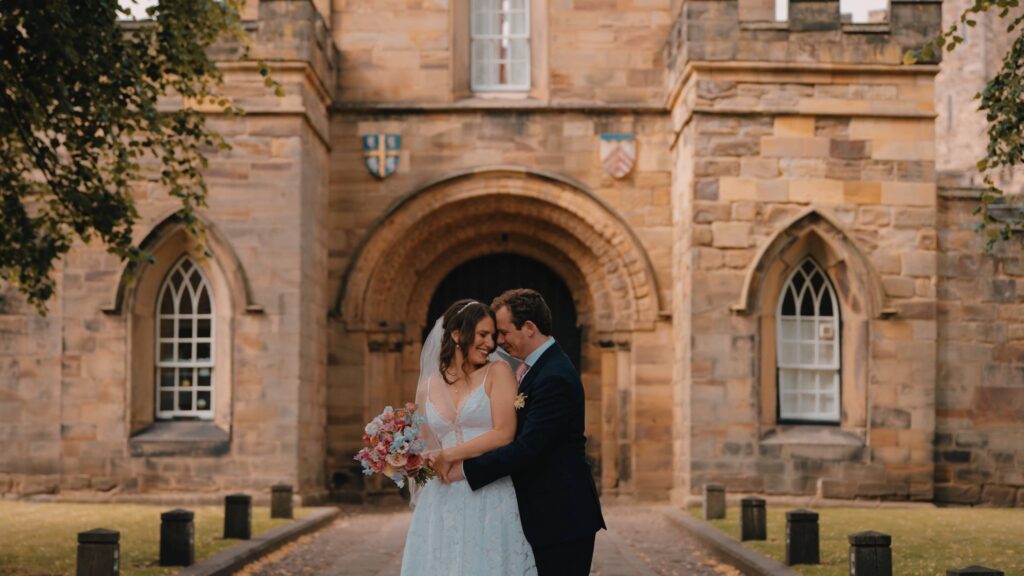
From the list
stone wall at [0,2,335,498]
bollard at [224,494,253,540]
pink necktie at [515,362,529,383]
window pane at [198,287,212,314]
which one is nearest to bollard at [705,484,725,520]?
stone wall at [0,2,335,498]

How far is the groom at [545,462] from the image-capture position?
5719 millimetres

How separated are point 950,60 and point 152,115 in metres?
32.5

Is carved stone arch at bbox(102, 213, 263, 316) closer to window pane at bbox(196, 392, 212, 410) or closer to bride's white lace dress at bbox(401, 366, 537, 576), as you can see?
window pane at bbox(196, 392, 212, 410)

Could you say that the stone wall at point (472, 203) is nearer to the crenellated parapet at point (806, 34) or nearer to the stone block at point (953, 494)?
the crenellated parapet at point (806, 34)

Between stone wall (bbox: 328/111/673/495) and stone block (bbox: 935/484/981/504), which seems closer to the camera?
stone block (bbox: 935/484/981/504)

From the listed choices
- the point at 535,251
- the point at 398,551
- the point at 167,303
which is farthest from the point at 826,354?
the point at 167,303

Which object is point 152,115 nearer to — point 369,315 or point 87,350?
point 87,350

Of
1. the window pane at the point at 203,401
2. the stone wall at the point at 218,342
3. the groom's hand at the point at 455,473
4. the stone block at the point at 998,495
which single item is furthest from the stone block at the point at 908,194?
the groom's hand at the point at 455,473

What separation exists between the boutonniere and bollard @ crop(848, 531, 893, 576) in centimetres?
344

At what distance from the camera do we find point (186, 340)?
17.3m

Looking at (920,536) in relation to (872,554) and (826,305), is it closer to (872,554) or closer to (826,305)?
(872,554)

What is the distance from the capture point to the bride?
19.1 feet

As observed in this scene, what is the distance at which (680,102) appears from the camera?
17.9m

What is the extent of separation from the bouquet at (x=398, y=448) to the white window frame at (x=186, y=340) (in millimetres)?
11495
